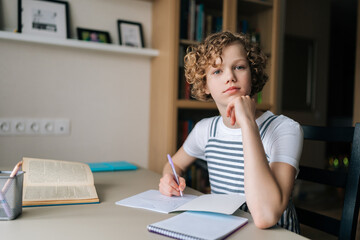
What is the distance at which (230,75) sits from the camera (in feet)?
3.64

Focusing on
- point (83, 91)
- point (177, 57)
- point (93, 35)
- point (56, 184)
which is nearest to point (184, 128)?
point (177, 57)

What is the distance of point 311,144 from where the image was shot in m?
3.95

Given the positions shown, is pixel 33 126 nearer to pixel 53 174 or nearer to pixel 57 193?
pixel 53 174

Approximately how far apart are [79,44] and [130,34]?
1.29 feet

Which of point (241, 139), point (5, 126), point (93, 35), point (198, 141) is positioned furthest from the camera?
point (93, 35)

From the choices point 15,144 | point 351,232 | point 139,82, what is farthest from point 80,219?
point 139,82

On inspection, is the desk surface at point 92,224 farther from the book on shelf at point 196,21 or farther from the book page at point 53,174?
the book on shelf at point 196,21

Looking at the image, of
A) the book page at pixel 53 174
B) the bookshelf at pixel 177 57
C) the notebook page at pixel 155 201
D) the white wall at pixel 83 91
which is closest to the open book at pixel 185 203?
the notebook page at pixel 155 201

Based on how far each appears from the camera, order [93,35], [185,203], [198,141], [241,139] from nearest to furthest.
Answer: [185,203] → [241,139] → [198,141] → [93,35]

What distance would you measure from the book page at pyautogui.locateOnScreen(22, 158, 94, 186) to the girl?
30 centimetres

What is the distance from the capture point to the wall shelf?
1779 mm

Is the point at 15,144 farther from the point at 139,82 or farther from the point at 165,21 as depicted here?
the point at 165,21

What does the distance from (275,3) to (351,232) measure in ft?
6.31

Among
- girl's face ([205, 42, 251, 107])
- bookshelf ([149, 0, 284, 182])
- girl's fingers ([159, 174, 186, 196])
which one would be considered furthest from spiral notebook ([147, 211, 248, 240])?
bookshelf ([149, 0, 284, 182])
